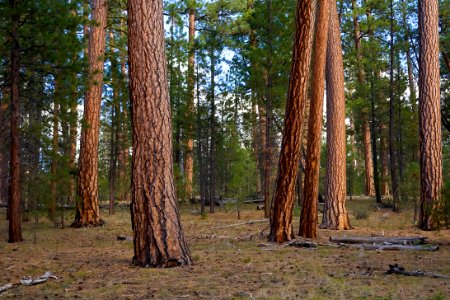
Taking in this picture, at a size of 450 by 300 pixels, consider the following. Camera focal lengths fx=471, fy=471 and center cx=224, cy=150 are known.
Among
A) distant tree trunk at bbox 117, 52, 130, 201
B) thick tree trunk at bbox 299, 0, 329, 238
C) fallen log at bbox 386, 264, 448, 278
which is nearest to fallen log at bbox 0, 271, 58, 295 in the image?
fallen log at bbox 386, 264, 448, 278

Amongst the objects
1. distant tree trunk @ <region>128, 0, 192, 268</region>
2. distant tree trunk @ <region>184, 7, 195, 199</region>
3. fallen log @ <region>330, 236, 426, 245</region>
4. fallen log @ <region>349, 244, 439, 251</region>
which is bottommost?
fallen log @ <region>349, 244, 439, 251</region>

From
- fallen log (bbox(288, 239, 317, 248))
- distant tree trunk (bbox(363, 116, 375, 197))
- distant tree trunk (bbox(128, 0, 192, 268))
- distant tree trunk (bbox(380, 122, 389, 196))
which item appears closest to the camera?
distant tree trunk (bbox(128, 0, 192, 268))

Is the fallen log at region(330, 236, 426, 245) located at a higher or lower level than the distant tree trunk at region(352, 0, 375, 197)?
lower

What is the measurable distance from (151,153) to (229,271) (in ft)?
6.34

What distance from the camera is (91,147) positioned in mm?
13617

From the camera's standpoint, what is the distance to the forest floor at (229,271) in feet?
16.3

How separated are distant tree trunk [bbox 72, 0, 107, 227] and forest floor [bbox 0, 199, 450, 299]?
2842 mm

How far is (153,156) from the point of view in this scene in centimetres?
655

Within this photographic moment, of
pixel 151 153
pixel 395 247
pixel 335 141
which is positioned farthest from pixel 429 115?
pixel 151 153

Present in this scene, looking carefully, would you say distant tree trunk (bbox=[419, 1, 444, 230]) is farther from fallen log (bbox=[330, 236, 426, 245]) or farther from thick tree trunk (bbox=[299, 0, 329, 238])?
thick tree trunk (bbox=[299, 0, 329, 238])

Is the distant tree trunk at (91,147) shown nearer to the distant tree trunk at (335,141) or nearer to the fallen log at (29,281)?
the distant tree trunk at (335,141)

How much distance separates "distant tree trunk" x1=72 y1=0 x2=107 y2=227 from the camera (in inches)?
532

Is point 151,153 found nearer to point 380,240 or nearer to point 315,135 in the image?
point 315,135

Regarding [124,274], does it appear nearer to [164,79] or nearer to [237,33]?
[164,79]
